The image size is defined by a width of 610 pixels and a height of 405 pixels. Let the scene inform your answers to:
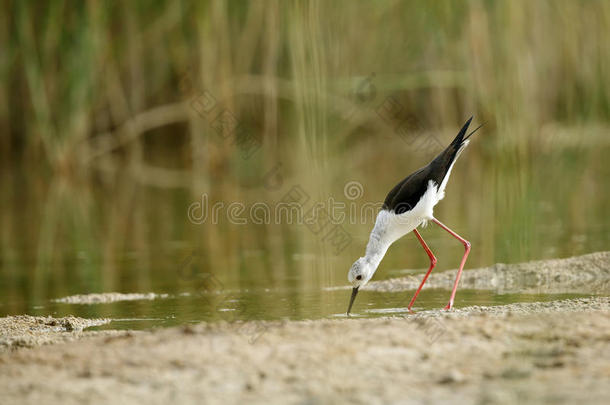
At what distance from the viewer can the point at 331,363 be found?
4.07 meters

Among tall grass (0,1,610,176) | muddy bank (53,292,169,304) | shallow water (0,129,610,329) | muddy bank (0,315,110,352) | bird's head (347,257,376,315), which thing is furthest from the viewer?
tall grass (0,1,610,176)

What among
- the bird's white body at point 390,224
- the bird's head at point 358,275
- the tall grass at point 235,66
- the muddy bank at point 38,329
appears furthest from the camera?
the tall grass at point 235,66

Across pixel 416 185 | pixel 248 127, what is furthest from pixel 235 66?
pixel 416 185

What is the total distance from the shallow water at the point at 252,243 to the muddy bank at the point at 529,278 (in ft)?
0.72

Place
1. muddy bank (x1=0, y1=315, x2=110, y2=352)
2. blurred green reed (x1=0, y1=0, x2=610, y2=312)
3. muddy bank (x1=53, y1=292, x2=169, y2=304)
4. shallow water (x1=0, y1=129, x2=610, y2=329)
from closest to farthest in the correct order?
muddy bank (x1=0, y1=315, x2=110, y2=352) → shallow water (x1=0, y1=129, x2=610, y2=329) → muddy bank (x1=53, y1=292, x2=169, y2=304) → blurred green reed (x1=0, y1=0, x2=610, y2=312)

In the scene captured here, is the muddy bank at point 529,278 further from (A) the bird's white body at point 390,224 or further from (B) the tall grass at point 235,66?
(B) the tall grass at point 235,66

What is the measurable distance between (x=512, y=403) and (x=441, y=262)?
4479mm

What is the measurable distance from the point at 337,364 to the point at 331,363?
3 cm

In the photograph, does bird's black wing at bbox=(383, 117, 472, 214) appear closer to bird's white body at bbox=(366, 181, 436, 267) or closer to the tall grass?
bird's white body at bbox=(366, 181, 436, 267)

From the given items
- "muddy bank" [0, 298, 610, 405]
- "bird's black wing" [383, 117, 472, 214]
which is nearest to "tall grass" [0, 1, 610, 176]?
"bird's black wing" [383, 117, 472, 214]

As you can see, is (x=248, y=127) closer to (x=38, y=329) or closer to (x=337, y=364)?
(x=38, y=329)

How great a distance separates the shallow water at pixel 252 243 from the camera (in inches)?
242

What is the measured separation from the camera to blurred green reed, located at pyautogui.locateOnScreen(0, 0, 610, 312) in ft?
28.6

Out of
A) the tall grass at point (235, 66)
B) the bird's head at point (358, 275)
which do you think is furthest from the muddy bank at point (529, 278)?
the tall grass at point (235, 66)
